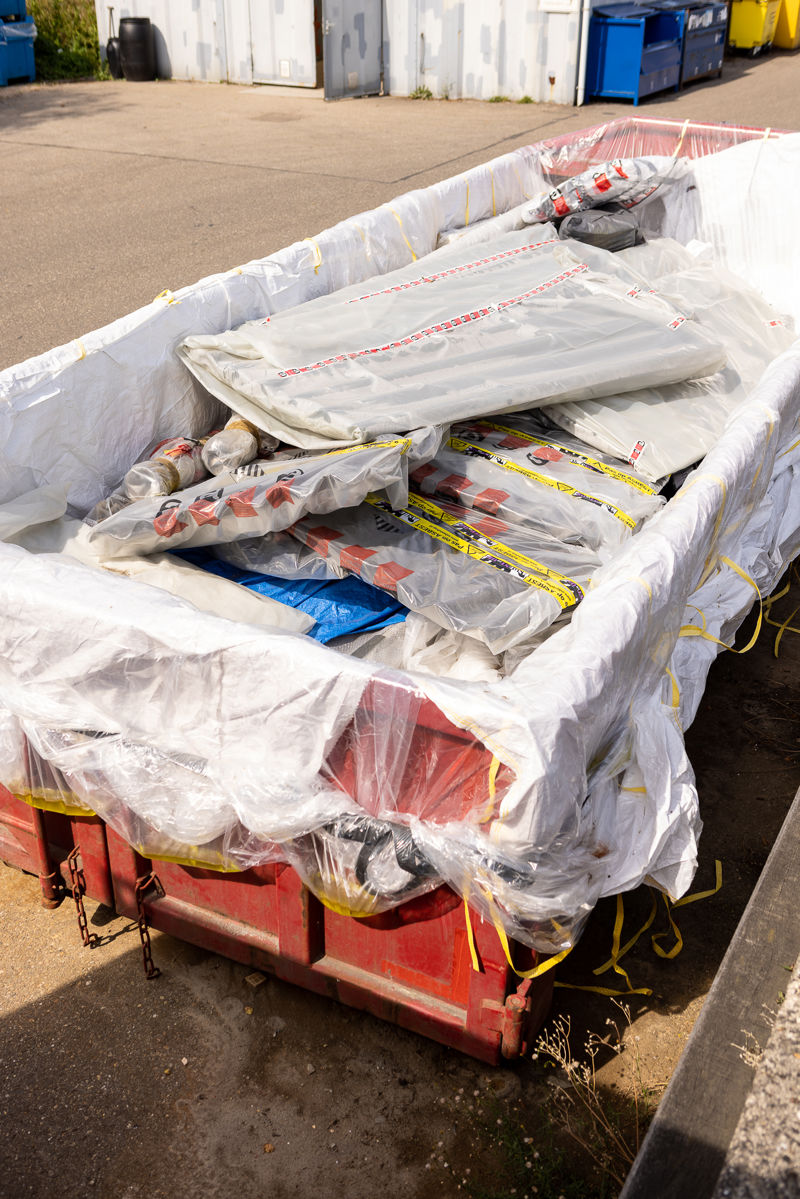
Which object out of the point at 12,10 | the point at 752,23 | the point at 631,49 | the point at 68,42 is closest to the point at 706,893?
the point at 631,49

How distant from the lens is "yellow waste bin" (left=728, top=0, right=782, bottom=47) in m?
15.6

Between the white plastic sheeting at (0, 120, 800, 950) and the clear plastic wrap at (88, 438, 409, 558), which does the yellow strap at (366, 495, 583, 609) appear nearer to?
the clear plastic wrap at (88, 438, 409, 558)

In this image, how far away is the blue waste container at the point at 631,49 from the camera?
1238 cm

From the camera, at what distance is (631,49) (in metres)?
12.5

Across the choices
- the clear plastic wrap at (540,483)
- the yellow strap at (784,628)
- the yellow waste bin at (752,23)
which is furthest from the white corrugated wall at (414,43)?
the clear plastic wrap at (540,483)

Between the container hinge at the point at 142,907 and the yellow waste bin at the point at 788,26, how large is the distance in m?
17.5

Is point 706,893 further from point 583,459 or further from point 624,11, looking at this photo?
point 624,11

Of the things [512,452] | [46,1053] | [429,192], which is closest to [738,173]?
[429,192]

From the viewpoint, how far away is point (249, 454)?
3.37 m

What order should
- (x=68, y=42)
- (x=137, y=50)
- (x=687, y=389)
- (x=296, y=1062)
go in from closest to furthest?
(x=296, y=1062) → (x=687, y=389) → (x=137, y=50) → (x=68, y=42)

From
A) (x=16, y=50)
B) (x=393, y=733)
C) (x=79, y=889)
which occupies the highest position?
(x=16, y=50)

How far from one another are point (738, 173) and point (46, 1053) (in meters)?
5.09

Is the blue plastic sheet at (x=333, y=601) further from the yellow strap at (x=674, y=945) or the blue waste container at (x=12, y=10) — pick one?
the blue waste container at (x=12, y=10)

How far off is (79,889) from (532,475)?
173cm
